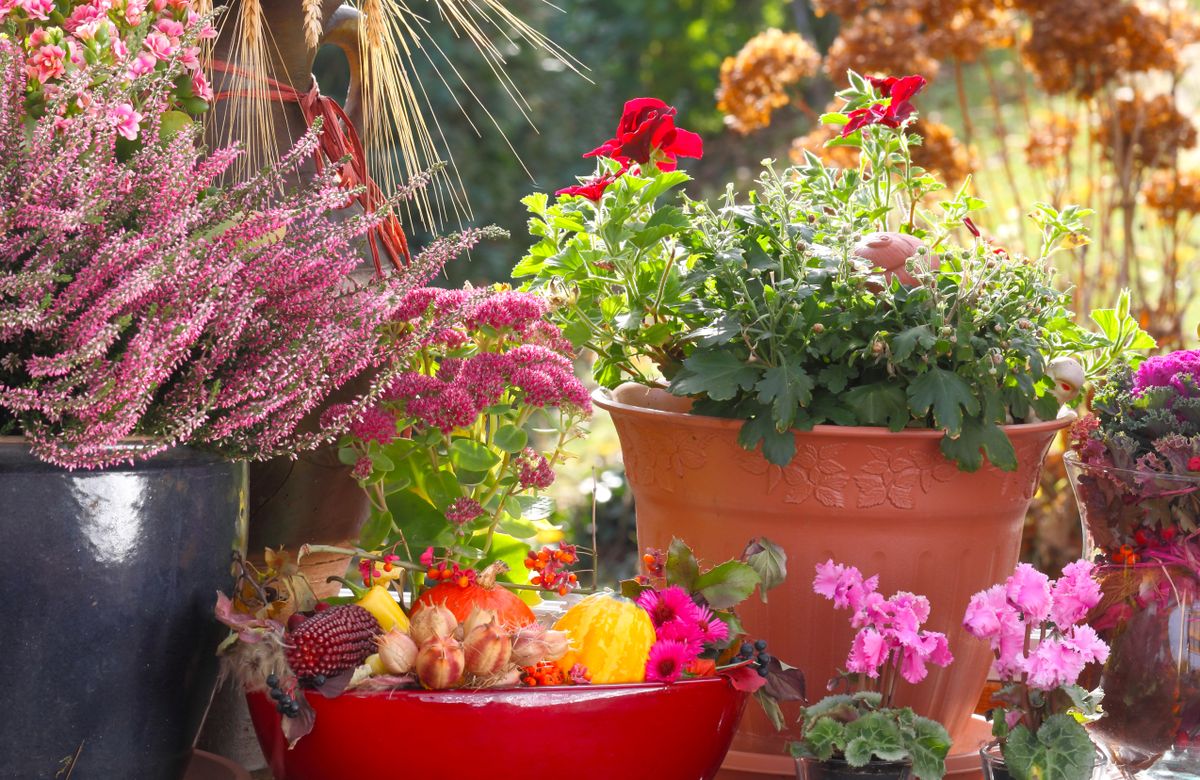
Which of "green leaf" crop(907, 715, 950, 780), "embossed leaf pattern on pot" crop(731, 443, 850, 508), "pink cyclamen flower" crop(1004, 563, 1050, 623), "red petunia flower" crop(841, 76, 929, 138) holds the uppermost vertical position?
"red petunia flower" crop(841, 76, 929, 138)

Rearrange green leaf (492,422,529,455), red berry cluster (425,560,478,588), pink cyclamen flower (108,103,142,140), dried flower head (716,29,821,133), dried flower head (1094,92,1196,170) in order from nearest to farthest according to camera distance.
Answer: pink cyclamen flower (108,103,142,140)
red berry cluster (425,560,478,588)
green leaf (492,422,529,455)
dried flower head (716,29,821,133)
dried flower head (1094,92,1196,170)

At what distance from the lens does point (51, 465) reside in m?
0.82

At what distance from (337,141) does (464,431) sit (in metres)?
0.30

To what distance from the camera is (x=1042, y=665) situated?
3.08 ft

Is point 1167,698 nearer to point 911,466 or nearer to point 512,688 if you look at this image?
point 911,466

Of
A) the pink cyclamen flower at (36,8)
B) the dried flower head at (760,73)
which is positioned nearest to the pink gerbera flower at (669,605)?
the pink cyclamen flower at (36,8)

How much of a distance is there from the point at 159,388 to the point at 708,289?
529mm

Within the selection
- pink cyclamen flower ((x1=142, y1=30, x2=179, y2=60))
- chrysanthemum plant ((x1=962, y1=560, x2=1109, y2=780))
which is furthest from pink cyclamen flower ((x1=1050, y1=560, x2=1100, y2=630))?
pink cyclamen flower ((x1=142, y1=30, x2=179, y2=60))

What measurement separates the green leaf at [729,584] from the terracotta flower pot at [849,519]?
0.33 ft

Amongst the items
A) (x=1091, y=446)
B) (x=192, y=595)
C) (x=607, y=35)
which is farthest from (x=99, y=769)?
(x=607, y=35)

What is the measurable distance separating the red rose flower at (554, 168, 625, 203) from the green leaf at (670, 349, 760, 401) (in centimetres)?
17

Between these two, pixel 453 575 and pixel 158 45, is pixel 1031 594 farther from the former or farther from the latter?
pixel 158 45

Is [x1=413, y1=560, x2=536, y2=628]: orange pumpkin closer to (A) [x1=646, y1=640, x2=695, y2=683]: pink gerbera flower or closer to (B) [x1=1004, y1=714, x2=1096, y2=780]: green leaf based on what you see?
(A) [x1=646, y1=640, x2=695, y2=683]: pink gerbera flower

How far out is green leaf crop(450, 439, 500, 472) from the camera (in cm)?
117
